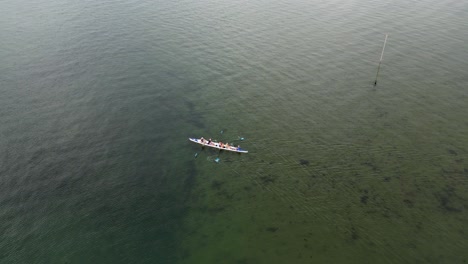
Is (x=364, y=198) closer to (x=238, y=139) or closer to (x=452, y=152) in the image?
(x=452, y=152)

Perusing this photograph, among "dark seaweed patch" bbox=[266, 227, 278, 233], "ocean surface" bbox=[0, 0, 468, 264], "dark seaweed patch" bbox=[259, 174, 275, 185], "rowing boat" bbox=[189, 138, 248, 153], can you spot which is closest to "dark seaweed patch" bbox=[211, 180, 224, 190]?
"ocean surface" bbox=[0, 0, 468, 264]

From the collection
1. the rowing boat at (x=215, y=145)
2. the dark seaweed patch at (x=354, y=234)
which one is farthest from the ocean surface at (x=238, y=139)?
the rowing boat at (x=215, y=145)

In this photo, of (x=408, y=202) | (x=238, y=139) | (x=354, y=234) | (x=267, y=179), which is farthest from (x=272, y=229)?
(x=408, y=202)

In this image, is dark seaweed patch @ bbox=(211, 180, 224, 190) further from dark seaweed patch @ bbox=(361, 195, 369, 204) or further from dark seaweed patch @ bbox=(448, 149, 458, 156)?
dark seaweed patch @ bbox=(448, 149, 458, 156)

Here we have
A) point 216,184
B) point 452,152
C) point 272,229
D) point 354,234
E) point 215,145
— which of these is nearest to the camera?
point 354,234

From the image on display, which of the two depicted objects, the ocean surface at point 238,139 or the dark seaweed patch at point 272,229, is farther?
the dark seaweed patch at point 272,229

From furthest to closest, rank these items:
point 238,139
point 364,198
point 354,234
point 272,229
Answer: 1. point 238,139
2. point 364,198
3. point 272,229
4. point 354,234

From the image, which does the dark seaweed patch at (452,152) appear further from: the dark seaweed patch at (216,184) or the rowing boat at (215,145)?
the dark seaweed patch at (216,184)

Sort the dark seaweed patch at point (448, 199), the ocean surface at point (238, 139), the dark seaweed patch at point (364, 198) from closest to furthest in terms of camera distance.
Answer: the ocean surface at point (238, 139) → the dark seaweed patch at point (448, 199) → the dark seaweed patch at point (364, 198)

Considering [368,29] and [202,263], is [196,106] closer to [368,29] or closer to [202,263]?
[202,263]

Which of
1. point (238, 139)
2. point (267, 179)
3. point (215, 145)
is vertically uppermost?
point (215, 145)
